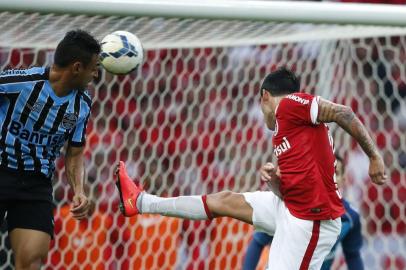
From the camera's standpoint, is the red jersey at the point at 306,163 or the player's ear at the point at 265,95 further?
the player's ear at the point at 265,95

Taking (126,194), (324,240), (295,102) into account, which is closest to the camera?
(295,102)

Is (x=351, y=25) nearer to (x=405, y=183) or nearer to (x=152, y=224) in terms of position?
(x=405, y=183)

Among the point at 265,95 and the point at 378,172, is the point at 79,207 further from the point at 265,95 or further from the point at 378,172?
the point at 378,172

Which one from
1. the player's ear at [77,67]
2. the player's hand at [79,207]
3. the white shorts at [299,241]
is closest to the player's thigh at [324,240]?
the white shorts at [299,241]

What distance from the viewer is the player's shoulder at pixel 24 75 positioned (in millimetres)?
3436

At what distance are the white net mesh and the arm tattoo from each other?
164 centimetres

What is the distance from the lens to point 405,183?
5.25 meters

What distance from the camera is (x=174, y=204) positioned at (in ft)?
12.7

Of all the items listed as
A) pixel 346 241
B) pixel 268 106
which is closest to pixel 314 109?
pixel 268 106

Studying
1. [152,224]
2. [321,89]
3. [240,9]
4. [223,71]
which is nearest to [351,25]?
[240,9]

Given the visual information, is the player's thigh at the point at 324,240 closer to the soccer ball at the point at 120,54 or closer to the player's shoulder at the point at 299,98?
the player's shoulder at the point at 299,98

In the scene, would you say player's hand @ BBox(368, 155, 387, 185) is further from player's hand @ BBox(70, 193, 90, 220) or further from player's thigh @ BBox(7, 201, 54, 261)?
player's thigh @ BBox(7, 201, 54, 261)

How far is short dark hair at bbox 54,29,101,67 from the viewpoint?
3.48 m

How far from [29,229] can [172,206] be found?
0.67 meters
